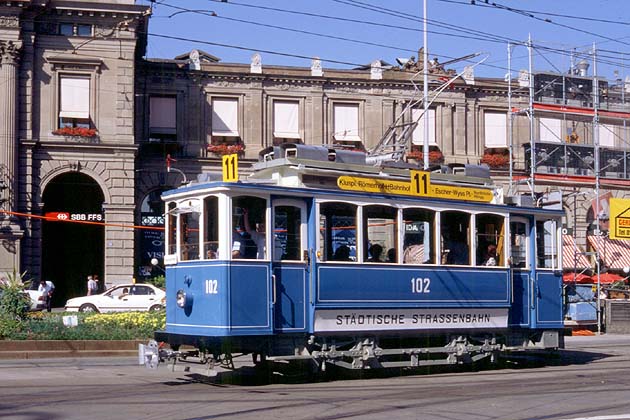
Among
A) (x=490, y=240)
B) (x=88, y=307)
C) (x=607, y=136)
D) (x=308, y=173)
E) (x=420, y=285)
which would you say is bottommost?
(x=88, y=307)

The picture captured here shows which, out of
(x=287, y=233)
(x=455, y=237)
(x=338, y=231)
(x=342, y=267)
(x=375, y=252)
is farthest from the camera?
(x=455, y=237)

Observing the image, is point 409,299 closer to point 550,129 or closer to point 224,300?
point 224,300

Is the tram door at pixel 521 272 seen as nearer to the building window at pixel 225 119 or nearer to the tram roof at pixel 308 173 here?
the tram roof at pixel 308 173

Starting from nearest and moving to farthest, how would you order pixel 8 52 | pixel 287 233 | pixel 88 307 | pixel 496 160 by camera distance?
pixel 287 233
pixel 88 307
pixel 8 52
pixel 496 160

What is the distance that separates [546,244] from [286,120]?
98.0 ft

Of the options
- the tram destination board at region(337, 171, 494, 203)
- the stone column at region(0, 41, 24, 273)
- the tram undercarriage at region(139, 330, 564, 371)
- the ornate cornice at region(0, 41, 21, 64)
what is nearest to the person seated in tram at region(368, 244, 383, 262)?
the tram destination board at region(337, 171, 494, 203)

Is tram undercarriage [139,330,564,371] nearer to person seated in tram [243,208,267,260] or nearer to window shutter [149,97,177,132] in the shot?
person seated in tram [243,208,267,260]

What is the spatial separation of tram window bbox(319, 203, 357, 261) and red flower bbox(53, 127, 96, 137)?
1136 inches

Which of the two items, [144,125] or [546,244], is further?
[144,125]

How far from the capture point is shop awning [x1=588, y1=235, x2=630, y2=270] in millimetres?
48938

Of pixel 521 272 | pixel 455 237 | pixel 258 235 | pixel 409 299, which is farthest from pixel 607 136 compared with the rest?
pixel 258 235

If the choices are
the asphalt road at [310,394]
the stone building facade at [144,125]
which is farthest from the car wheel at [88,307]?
the asphalt road at [310,394]

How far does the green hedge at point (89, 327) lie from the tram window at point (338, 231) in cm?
772

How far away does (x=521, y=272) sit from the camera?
62.2ft
